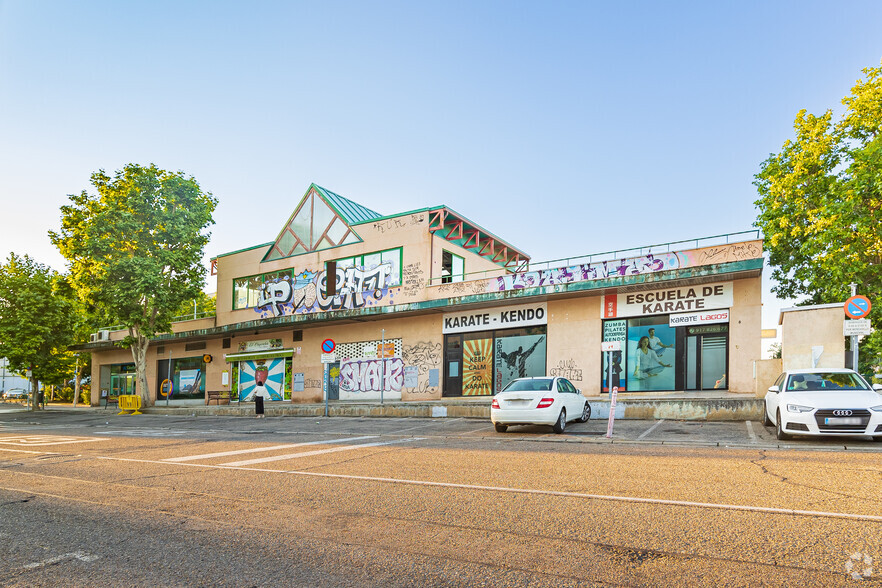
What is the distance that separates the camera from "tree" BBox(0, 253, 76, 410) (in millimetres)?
37250

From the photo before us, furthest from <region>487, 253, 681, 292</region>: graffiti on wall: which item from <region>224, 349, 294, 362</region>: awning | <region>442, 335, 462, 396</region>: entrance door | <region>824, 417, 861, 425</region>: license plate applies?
<region>224, 349, 294, 362</region>: awning

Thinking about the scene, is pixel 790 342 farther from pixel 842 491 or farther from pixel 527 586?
pixel 527 586

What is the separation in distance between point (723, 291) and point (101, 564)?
19.6 metres

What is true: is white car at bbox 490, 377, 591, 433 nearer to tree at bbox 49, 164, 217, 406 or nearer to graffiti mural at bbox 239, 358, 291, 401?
graffiti mural at bbox 239, 358, 291, 401

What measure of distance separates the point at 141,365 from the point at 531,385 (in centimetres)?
2709

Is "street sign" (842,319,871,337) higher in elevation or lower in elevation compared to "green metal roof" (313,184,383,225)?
lower

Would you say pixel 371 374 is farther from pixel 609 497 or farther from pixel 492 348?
pixel 609 497

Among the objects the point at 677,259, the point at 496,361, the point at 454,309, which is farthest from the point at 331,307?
the point at 677,259

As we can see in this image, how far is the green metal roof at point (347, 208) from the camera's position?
31092 millimetres

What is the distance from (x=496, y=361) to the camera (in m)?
24.9

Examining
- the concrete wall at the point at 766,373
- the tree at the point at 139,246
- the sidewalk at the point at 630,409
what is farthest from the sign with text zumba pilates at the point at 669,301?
the tree at the point at 139,246

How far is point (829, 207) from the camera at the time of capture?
21.6 meters

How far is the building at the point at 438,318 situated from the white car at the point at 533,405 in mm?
1996

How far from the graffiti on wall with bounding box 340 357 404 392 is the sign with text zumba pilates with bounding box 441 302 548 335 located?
3.22 m
